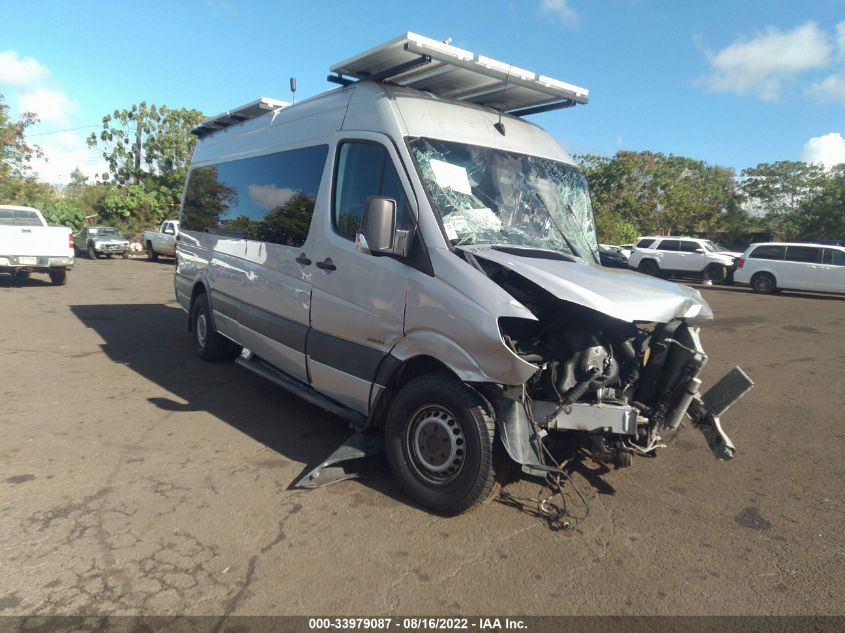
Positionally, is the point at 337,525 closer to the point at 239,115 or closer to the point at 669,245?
the point at 239,115

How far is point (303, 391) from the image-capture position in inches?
197

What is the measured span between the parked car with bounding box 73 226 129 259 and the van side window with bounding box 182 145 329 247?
21953 mm

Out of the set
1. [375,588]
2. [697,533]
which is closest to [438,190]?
[375,588]

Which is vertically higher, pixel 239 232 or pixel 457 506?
pixel 239 232

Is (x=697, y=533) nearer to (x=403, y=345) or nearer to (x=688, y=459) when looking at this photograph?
(x=688, y=459)

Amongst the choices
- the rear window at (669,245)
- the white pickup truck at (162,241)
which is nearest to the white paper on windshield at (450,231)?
the rear window at (669,245)

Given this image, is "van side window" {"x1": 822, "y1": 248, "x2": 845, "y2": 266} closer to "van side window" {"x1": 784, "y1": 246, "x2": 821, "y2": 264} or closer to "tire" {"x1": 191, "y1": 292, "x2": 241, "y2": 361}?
"van side window" {"x1": 784, "y1": 246, "x2": 821, "y2": 264}

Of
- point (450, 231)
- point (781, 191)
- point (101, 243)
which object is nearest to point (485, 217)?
point (450, 231)

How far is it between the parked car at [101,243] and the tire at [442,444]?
88.9 ft

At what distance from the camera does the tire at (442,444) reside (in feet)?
11.6

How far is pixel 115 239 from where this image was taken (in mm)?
27312

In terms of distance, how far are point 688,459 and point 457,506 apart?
2302 mm

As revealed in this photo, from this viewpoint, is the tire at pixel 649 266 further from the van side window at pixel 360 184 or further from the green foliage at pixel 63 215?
the green foliage at pixel 63 215

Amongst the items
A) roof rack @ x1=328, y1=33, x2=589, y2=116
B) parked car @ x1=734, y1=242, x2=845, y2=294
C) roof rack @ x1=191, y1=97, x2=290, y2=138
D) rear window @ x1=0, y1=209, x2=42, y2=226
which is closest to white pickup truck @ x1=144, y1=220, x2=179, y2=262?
rear window @ x1=0, y1=209, x2=42, y2=226
